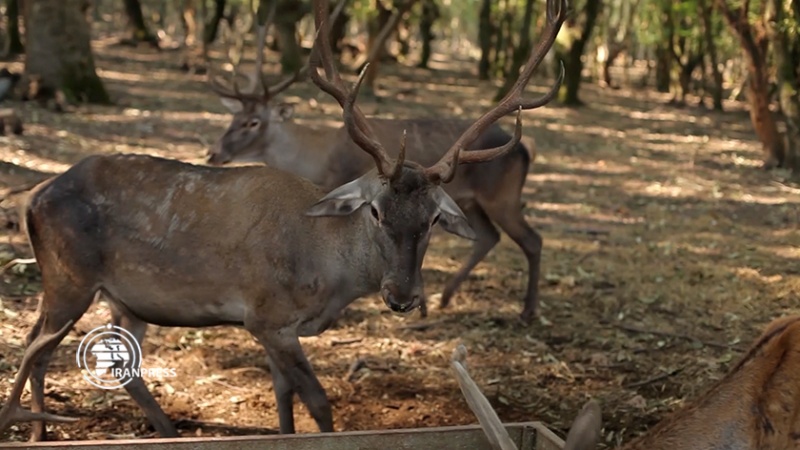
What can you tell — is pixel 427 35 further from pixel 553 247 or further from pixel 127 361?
pixel 127 361

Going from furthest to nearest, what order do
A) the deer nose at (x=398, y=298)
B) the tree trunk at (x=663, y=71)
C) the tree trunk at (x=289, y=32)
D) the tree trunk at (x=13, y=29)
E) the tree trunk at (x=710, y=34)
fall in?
the tree trunk at (x=663, y=71), the tree trunk at (x=289, y=32), the tree trunk at (x=13, y=29), the tree trunk at (x=710, y=34), the deer nose at (x=398, y=298)

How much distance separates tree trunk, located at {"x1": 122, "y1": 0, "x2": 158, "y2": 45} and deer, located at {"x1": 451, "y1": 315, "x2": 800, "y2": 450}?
28581 mm

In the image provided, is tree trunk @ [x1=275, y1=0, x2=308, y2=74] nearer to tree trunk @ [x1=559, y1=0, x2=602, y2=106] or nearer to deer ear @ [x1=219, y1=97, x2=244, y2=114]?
tree trunk @ [x1=559, y1=0, x2=602, y2=106]

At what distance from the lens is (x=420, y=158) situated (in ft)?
25.9

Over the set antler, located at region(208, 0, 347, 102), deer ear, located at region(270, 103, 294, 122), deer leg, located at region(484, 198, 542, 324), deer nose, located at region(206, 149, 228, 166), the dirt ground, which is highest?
antler, located at region(208, 0, 347, 102)

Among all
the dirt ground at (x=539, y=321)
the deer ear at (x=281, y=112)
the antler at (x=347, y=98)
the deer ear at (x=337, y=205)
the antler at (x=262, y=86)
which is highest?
the antler at (x=347, y=98)

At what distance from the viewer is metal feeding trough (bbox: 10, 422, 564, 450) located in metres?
3.98

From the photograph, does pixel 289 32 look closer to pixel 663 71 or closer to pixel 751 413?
pixel 663 71

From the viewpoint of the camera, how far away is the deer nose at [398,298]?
15.9ft

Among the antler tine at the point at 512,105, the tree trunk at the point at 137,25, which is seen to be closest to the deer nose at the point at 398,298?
the antler tine at the point at 512,105

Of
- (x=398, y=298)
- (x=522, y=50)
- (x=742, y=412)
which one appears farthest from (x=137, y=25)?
(x=742, y=412)

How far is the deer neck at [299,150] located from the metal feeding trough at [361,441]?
Answer: 436 centimetres

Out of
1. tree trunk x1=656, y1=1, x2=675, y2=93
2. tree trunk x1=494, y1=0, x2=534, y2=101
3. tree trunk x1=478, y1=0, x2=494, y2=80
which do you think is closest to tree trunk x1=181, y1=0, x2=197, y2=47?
tree trunk x1=494, y1=0, x2=534, y2=101

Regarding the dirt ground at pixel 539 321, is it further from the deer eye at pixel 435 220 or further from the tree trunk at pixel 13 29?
the tree trunk at pixel 13 29
